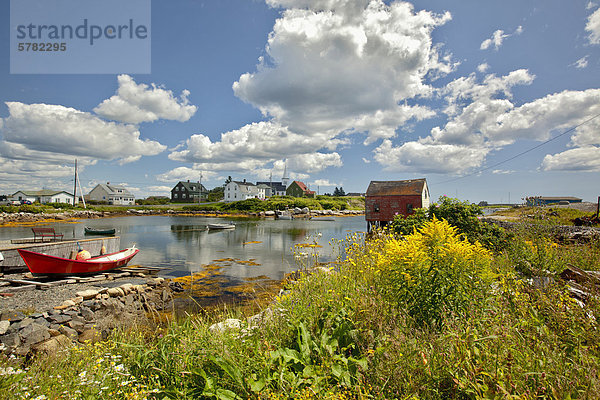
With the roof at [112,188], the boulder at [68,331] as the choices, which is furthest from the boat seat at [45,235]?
the roof at [112,188]

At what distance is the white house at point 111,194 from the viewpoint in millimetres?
95875

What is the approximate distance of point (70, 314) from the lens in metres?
8.38

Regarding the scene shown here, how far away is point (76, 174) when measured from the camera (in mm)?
66062

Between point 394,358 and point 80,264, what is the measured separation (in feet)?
53.5

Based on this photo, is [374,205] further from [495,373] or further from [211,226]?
[495,373]

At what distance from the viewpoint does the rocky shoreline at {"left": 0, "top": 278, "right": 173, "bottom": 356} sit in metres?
6.38

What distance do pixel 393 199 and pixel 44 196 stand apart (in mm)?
109189

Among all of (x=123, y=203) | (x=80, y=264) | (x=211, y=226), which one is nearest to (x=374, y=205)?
(x=211, y=226)

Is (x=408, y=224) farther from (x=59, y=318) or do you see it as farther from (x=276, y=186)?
(x=276, y=186)

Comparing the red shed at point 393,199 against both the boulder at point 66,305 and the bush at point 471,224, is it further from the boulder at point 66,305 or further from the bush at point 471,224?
the boulder at point 66,305

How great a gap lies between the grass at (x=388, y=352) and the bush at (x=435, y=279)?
16mm

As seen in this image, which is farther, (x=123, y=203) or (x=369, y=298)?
(x=123, y=203)

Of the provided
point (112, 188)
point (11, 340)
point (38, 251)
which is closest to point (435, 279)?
point (11, 340)

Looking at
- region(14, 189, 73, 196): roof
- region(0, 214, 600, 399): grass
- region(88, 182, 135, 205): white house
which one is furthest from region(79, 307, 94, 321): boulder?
region(14, 189, 73, 196): roof
